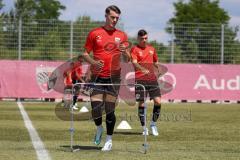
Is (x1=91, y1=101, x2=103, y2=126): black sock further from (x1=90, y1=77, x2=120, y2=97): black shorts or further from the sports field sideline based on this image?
the sports field sideline

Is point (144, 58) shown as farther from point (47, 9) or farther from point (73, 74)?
point (47, 9)

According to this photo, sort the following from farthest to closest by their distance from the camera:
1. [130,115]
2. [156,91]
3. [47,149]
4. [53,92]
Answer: [53,92], [130,115], [156,91], [47,149]

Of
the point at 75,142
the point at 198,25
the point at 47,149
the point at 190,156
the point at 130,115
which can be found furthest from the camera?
the point at 198,25

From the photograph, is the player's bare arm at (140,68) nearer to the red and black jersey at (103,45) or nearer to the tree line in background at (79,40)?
the red and black jersey at (103,45)

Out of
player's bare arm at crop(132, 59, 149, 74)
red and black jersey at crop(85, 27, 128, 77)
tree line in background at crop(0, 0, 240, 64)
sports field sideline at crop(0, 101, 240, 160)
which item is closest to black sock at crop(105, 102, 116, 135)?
sports field sideline at crop(0, 101, 240, 160)

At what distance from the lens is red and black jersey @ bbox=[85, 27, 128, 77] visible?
34.8 ft

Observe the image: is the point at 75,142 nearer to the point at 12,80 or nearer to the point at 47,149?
the point at 47,149

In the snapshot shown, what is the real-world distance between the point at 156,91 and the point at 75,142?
331 cm

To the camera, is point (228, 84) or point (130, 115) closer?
point (130, 115)

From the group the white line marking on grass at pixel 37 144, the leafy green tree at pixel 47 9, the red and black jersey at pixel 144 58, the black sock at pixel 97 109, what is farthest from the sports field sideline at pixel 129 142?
the leafy green tree at pixel 47 9

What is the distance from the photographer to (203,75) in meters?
33.9

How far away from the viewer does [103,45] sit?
10.6 m

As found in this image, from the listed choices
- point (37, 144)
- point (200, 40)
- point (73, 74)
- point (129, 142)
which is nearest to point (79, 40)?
point (200, 40)

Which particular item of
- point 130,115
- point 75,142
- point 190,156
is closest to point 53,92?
Result: point 130,115
